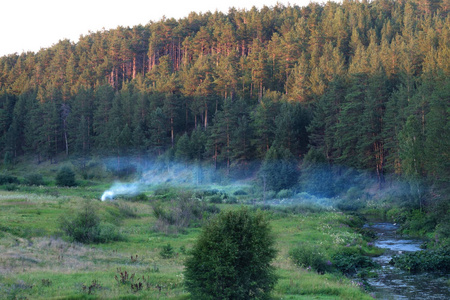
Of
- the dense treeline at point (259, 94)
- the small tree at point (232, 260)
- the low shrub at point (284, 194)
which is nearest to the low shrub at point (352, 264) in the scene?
the small tree at point (232, 260)

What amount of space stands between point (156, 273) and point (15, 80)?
433 ft

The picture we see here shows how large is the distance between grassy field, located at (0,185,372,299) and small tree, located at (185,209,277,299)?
5.77ft

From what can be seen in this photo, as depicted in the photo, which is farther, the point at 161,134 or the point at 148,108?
the point at 148,108

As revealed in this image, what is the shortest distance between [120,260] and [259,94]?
244 feet

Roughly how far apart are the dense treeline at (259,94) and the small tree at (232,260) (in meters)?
28.0

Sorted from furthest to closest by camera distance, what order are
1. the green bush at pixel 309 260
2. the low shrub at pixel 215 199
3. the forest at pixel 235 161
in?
the low shrub at pixel 215 199, the green bush at pixel 309 260, the forest at pixel 235 161

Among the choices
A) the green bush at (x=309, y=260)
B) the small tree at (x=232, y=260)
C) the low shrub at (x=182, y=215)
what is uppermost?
the small tree at (x=232, y=260)

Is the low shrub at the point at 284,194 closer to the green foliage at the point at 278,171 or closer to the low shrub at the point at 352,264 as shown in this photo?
the green foliage at the point at 278,171

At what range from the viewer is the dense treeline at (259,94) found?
2410 inches

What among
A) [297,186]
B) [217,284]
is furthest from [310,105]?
[217,284]

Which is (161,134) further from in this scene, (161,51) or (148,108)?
(161,51)

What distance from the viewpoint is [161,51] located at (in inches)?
5246

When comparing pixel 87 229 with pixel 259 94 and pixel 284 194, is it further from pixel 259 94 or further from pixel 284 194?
pixel 259 94

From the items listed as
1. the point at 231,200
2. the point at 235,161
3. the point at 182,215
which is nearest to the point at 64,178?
the point at 235,161
